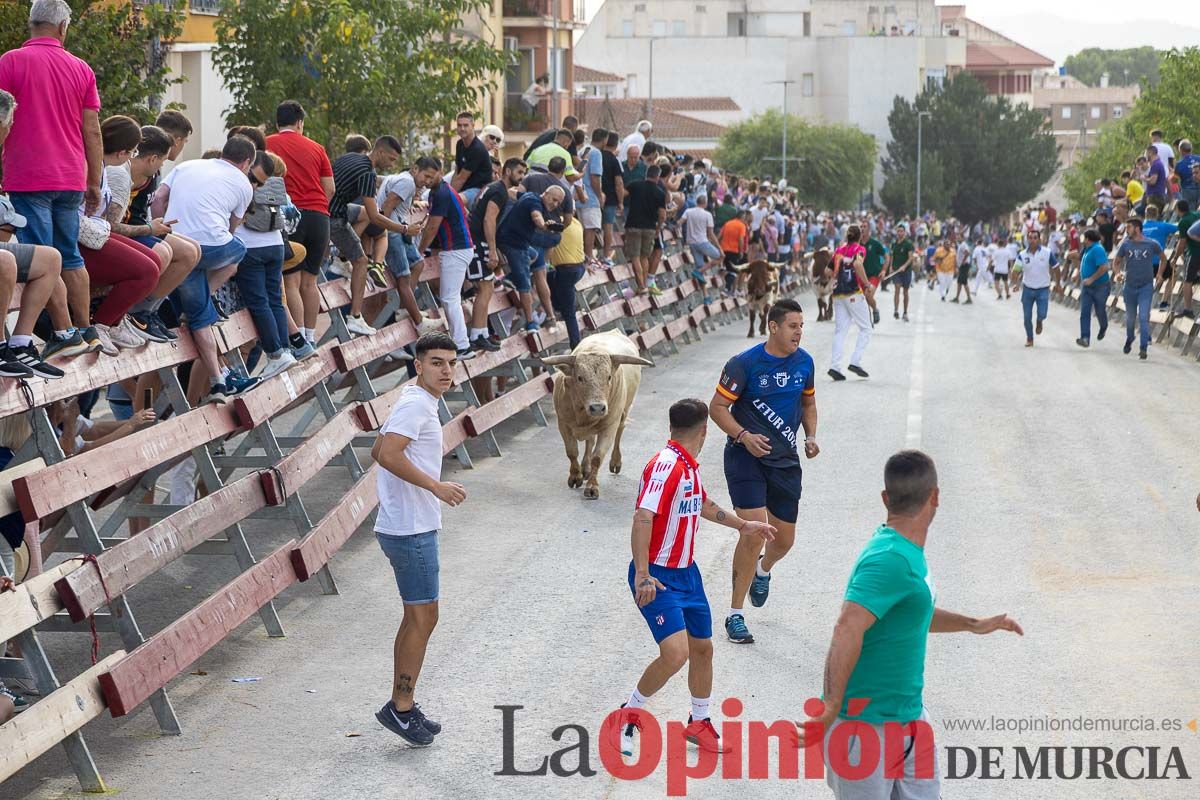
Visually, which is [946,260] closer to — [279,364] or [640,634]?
[279,364]

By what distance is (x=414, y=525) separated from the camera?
812 cm

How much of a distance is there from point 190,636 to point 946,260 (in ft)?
135

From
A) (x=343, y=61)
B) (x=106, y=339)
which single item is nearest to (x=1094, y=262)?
(x=343, y=61)

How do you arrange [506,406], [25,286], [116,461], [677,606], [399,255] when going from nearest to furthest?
[677,606], [116,461], [25,286], [399,255], [506,406]

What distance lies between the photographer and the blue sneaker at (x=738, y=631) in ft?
32.5

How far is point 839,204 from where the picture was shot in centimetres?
10638

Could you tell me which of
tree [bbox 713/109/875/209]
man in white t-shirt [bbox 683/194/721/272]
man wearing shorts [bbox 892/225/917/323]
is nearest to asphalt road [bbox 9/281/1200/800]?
man in white t-shirt [bbox 683/194/721/272]

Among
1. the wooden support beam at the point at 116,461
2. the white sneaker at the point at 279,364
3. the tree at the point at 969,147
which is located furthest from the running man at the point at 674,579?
the tree at the point at 969,147

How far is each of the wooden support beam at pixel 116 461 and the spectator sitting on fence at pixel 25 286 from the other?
523 millimetres

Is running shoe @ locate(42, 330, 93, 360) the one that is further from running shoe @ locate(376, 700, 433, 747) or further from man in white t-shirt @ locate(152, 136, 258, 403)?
running shoe @ locate(376, 700, 433, 747)

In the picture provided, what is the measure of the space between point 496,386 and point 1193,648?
1190 cm

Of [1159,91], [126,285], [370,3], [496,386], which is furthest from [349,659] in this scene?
[1159,91]

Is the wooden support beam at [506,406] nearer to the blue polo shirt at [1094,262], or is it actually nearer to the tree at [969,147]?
the blue polo shirt at [1094,262]

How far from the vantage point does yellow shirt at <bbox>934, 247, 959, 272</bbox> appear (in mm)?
47031
